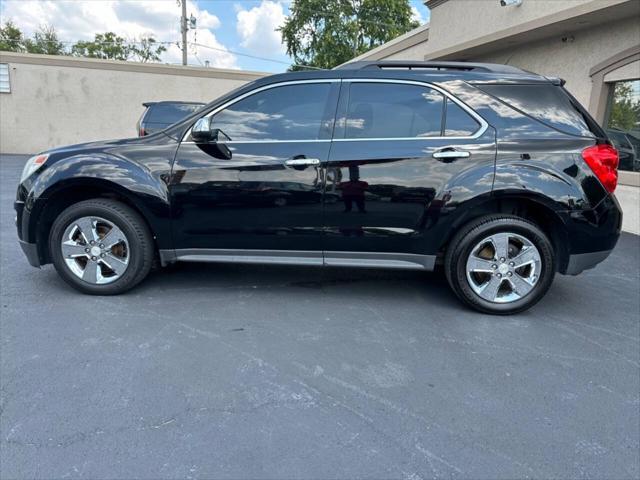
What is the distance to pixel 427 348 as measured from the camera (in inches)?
124

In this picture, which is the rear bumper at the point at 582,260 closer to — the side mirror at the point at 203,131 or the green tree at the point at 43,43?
the side mirror at the point at 203,131

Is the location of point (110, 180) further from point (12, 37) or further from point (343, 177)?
point (12, 37)

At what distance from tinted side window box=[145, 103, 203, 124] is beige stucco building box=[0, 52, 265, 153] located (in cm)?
992

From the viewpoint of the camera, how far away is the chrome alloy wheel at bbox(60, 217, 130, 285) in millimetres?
3746

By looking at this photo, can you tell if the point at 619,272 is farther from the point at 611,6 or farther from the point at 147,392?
the point at 147,392

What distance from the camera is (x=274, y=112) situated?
369cm

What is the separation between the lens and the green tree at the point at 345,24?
32.1 metres

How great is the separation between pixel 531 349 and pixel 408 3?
119 ft

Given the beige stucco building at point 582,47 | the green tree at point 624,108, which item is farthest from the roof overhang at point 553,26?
the green tree at point 624,108

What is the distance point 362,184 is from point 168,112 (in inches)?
261

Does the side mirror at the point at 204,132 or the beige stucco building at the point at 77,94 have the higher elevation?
the beige stucco building at the point at 77,94

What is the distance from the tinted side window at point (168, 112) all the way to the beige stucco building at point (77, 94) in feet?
32.5

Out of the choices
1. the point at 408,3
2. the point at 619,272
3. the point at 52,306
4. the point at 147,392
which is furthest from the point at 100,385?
the point at 408,3

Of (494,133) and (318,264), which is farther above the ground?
(494,133)
